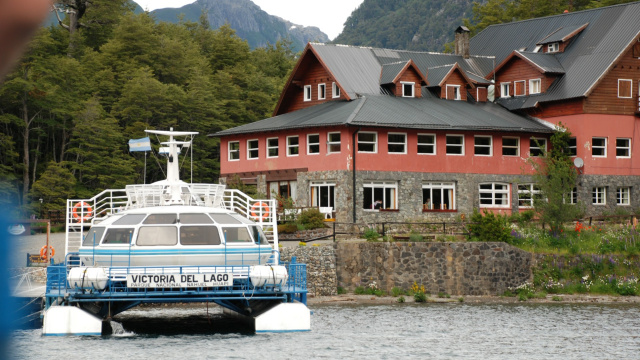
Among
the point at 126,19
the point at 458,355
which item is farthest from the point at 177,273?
the point at 126,19

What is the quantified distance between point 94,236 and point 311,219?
19004 mm

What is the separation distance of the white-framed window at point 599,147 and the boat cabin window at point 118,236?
33.7 m

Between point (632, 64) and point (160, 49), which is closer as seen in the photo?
point (632, 64)

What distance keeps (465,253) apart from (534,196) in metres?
7.31

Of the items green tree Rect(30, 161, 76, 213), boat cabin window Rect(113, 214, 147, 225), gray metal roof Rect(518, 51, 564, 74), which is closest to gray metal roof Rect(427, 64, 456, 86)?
gray metal roof Rect(518, 51, 564, 74)

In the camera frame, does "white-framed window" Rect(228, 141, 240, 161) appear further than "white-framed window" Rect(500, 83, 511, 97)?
No

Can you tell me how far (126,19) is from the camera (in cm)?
7344

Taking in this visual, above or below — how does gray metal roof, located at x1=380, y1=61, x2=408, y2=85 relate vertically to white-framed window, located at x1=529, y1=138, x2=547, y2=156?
above

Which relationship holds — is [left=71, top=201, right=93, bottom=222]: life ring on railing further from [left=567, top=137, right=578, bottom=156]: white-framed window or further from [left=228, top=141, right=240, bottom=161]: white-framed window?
[left=567, top=137, right=578, bottom=156]: white-framed window

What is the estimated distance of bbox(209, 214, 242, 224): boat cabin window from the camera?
25.3 m

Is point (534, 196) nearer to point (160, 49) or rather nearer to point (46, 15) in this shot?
point (160, 49)

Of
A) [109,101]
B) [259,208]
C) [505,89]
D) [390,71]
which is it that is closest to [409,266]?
[259,208]

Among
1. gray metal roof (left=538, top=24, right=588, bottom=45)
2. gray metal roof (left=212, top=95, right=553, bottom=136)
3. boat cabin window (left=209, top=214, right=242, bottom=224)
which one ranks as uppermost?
gray metal roof (left=538, top=24, right=588, bottom=45)

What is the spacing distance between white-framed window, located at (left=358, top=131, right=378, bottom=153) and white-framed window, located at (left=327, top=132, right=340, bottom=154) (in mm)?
1181
